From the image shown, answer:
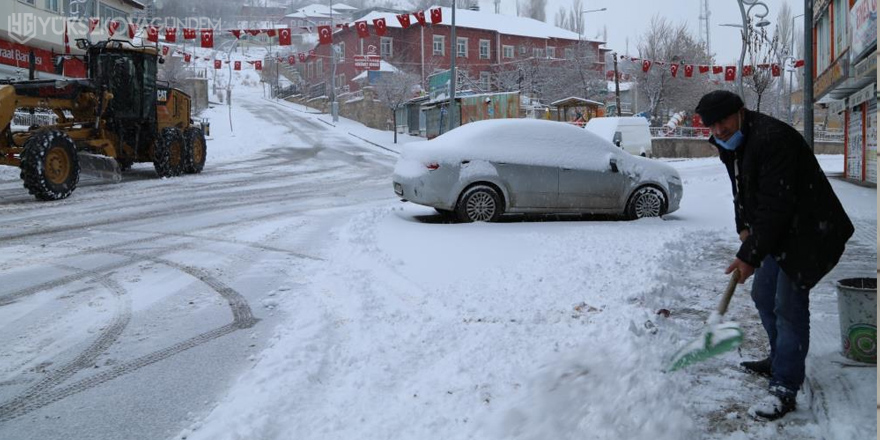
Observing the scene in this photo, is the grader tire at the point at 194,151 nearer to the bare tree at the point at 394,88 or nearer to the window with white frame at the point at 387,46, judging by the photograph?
the bare tree at the point at 394,88

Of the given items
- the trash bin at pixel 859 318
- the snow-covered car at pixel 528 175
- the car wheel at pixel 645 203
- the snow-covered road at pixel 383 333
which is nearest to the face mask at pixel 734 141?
the trash bin at pixel 859 318

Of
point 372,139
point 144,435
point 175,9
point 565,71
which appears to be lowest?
point 144,435

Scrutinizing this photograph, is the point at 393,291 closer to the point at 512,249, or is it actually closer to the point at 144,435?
the point at 512,249

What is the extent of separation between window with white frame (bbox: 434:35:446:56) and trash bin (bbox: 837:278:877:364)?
59.0 meters

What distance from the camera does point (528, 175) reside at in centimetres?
1012

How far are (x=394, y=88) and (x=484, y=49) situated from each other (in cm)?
1946

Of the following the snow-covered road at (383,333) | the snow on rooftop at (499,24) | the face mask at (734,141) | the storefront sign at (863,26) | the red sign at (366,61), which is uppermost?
the snow on rooftop at (499,24)

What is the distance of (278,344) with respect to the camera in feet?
14.9

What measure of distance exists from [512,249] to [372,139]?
3296 centimetres

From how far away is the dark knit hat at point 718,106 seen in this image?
358cm

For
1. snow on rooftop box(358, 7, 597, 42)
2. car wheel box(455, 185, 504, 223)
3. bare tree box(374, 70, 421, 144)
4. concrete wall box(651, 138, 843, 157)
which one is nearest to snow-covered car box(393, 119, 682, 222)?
car wheel box(455, 185, 504, 223)

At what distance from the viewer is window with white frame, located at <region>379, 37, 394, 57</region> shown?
61.3 m

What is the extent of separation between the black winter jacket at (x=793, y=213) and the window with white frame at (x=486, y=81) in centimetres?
5770

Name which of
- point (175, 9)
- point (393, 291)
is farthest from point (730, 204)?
point (175, 9)
